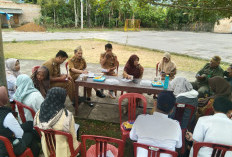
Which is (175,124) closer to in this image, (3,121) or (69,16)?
(3,121)

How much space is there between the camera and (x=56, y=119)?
2.04 metres

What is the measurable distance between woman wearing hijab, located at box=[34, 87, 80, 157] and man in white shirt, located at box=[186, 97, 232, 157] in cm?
152

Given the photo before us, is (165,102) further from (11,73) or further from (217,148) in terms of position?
(11,73)

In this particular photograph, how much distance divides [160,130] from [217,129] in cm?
59

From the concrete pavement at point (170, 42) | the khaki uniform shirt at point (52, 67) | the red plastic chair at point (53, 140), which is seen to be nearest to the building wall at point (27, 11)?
the concrete pavement at point (170, 42)

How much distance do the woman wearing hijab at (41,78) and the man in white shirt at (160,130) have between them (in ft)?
7.33

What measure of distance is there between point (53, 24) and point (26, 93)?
1111 inches

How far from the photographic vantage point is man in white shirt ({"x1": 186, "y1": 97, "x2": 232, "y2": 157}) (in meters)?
1.78

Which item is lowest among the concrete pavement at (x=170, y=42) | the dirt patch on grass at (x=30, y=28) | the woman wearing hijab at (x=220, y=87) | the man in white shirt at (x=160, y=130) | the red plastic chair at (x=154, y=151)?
the red plastic chair at (x=154, y=151)

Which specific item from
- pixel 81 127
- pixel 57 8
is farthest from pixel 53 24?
pixel 81 127

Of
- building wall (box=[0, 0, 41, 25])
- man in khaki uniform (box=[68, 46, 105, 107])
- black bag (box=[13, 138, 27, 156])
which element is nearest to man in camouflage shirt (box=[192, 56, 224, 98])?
man in khaki uniform (box=[68, 46, 105, 107])

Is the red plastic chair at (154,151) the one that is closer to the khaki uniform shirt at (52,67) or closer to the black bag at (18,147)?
the black bag at (18,147)

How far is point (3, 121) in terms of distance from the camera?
192 centimetres

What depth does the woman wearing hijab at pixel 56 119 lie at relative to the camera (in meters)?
2.02
